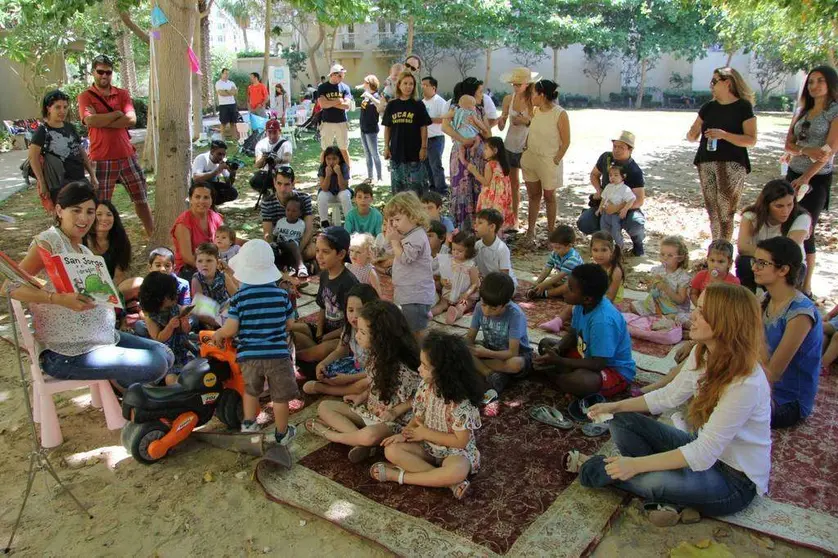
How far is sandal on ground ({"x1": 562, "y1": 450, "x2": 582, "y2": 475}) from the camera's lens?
2930mm

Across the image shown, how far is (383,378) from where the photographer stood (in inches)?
120

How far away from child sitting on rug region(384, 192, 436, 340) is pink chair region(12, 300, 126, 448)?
1827 millimetres

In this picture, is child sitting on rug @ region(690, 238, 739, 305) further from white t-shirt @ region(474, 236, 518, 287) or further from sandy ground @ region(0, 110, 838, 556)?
sandy ground @ region(0, 110, 838, 556)

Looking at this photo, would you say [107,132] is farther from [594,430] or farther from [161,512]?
[594,430]

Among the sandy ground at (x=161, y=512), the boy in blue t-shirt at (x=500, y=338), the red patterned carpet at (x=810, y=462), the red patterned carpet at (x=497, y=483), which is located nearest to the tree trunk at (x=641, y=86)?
the boy in blue t-shirt at (x=500, y=338)

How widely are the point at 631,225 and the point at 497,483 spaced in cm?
394

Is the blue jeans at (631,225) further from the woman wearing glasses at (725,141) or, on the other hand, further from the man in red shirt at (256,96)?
the man in red shirt at (256,96)

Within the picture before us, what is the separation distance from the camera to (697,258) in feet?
20.5

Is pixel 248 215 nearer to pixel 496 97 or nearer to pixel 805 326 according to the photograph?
pixel 805 326

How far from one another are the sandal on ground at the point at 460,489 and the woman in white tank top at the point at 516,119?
4.43 meters

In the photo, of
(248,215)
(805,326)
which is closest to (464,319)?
(805,326)

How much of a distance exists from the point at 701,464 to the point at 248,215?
269 inches

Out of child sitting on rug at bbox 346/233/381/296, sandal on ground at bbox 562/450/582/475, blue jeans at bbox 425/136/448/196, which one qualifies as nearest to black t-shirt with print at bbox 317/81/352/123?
blue jeans at bbox 425/136/448/196

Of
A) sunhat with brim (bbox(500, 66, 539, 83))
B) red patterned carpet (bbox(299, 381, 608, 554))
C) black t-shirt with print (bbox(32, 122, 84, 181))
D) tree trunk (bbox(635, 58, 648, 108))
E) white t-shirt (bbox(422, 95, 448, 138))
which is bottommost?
red patterned carpet (bbox(299, 381, 608, 554))
